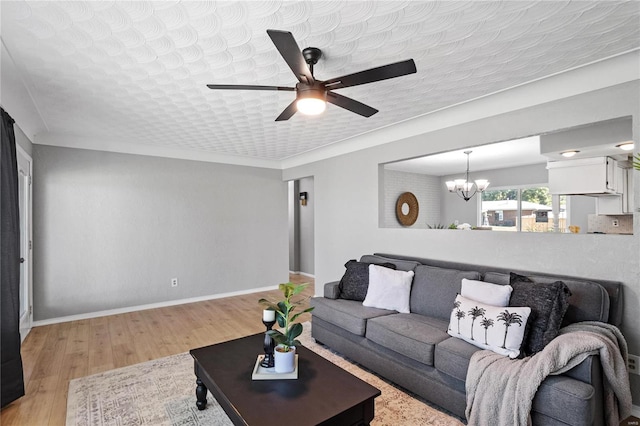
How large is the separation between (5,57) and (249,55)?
168 centimetres

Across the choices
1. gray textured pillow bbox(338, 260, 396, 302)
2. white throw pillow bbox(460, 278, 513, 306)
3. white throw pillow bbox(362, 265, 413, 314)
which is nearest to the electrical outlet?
white throw pillow bbox(460, 278, 513, 306)

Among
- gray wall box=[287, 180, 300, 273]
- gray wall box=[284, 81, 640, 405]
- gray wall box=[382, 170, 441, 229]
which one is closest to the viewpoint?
gray wall box=[284, 81, 640, 405]

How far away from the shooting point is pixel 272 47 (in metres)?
2.13

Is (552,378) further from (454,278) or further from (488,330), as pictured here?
(454,278)

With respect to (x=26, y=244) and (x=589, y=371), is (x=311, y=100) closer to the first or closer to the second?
(x=589, y=371)

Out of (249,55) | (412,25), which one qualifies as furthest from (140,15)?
(412,25)

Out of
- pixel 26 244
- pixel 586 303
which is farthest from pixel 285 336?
pixel 26 244

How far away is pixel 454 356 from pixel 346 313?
107 cm

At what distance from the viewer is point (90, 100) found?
305 cm

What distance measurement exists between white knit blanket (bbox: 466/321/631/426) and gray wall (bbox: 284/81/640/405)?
660 mm

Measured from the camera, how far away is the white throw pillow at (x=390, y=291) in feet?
9.94

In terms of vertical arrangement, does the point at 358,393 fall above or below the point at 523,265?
below

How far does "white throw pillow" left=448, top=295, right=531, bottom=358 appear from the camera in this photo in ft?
6.72

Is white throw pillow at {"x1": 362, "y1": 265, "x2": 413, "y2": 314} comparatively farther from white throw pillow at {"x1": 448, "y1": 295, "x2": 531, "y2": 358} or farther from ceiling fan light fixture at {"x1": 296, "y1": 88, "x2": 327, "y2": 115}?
ceiling fan light fixture at {"x1": 296, "y1": 88, "x2": 327, "y2": 115}
